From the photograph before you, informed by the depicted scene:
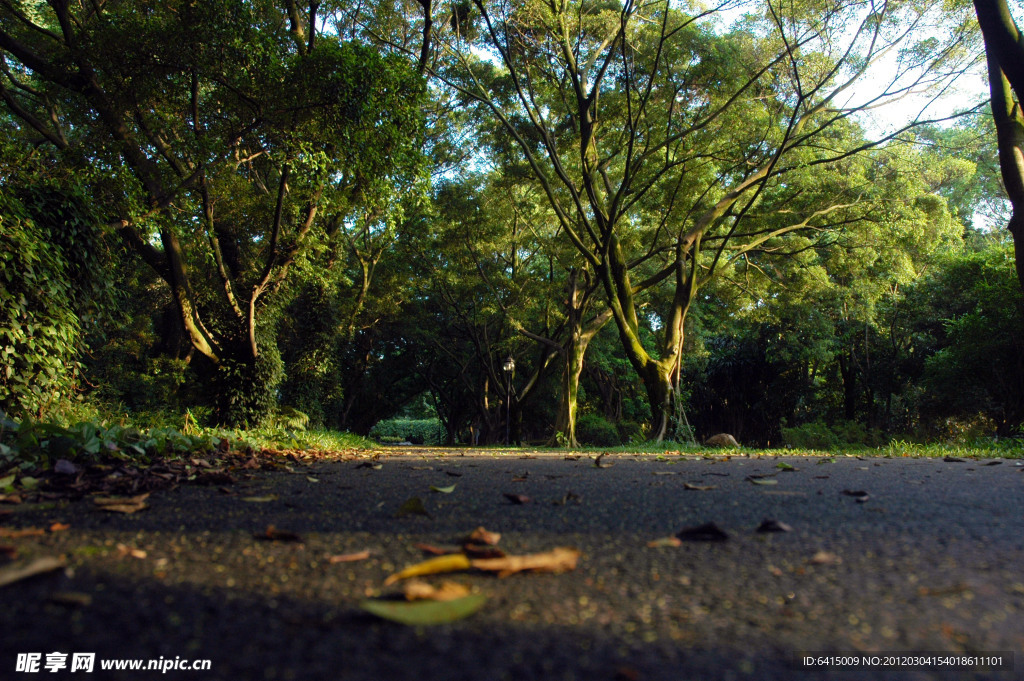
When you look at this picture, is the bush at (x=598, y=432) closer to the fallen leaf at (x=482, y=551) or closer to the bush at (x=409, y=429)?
the fallen leaf at (x=482, y=551)

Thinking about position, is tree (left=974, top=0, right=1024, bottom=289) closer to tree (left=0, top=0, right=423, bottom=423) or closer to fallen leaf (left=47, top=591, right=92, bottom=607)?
tree (left=0, top=0, right=423, bottom=423)

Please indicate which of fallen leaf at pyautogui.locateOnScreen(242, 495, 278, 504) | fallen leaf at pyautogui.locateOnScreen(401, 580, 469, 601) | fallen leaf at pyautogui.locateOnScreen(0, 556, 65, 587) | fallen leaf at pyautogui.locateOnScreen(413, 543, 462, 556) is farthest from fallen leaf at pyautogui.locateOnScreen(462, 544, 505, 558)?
fallen leaf at pyautogui.locateOnScreen(242, 495, 278, 504)

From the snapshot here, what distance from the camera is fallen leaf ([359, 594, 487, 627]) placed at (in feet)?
3.61

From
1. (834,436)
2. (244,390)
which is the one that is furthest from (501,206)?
(834,436)

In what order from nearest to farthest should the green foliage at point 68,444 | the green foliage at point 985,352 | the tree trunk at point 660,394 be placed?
the green foliage at point 68,444 < the green foliage at point 985,352 < the tree trunk at point 660,394

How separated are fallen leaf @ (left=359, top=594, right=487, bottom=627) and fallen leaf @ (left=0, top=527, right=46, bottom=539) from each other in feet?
3.76

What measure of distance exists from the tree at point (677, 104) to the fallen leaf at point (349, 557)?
9.55 meters

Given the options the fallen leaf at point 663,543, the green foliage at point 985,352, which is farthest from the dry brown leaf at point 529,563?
the green foliage at point 985,352

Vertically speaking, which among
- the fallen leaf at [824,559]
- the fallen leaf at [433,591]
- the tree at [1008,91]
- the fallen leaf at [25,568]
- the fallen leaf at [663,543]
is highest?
the tree at [1008,91]

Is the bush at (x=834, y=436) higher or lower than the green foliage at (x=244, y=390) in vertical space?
lower

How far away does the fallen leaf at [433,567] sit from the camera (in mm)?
1339

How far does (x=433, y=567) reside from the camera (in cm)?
138

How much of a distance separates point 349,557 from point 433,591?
1.17ft

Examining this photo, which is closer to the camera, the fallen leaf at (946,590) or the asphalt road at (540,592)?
the asphalt road at (540,592)
